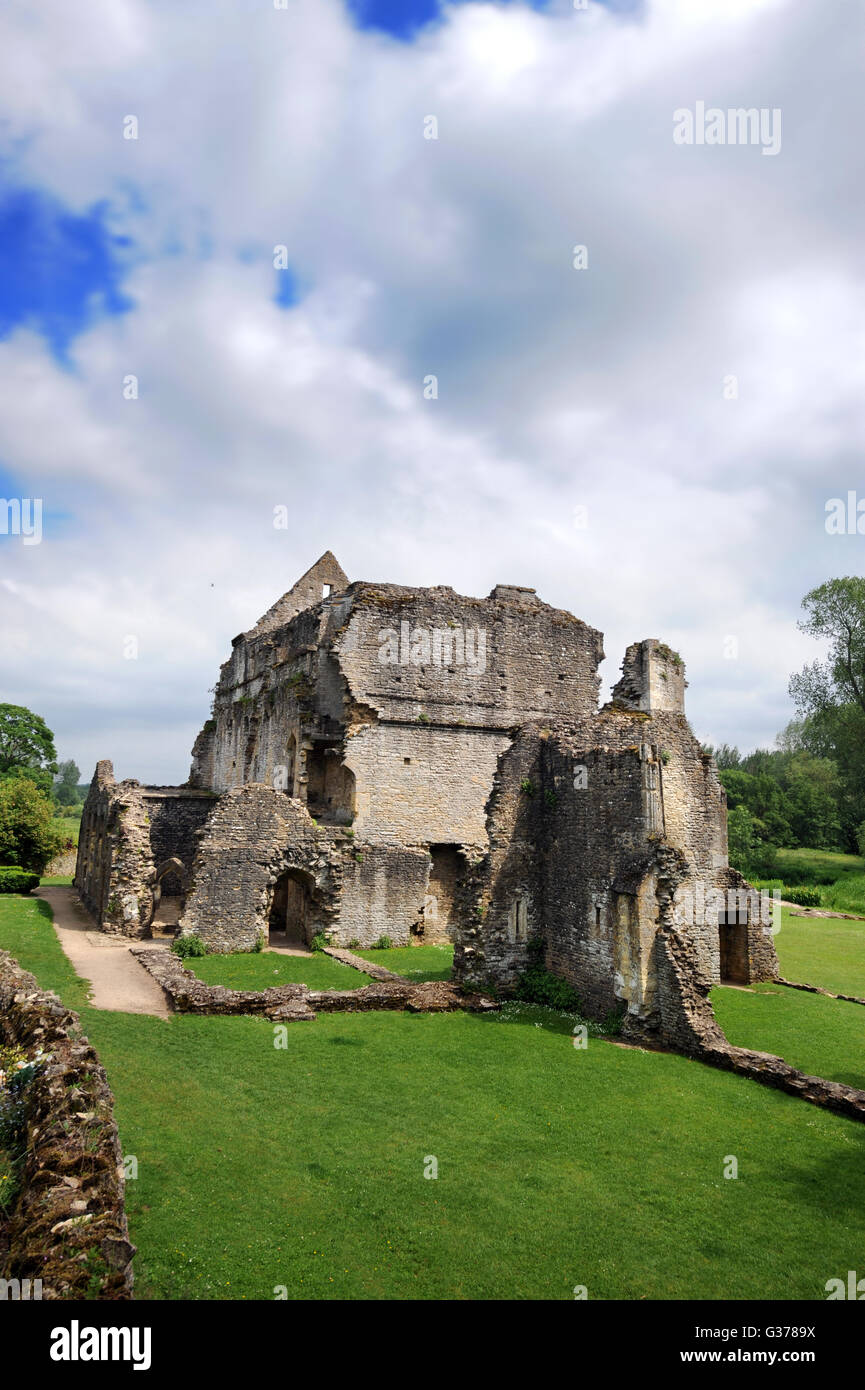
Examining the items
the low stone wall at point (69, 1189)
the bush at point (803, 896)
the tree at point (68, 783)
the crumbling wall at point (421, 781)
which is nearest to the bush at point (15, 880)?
the crumbling wall at point (421, 781)

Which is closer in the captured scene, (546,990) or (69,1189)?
(69,1189)

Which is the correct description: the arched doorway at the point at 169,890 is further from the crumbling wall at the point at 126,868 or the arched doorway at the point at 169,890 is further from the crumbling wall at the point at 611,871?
the crumbling wall at the point at 611,871

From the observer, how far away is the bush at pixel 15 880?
2862 cm

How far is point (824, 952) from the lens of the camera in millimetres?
24391

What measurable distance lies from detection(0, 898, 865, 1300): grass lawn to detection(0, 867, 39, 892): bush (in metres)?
18.7

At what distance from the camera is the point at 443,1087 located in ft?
35.4

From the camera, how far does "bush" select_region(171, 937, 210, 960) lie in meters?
19.4

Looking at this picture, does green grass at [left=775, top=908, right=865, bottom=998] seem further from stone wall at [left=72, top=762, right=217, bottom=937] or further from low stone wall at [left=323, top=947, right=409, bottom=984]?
stone wall at [left=72, top=762, right=217, bottom=937]

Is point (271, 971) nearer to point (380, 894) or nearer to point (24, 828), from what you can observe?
point (380, 894)

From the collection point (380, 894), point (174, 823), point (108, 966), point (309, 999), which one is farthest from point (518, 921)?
point (174, 823)

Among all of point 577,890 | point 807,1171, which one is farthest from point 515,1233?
point 577,890

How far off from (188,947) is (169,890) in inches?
468

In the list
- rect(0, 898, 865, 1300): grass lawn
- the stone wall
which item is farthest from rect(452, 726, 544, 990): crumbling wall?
the stone wall

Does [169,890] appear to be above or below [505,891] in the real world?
below
